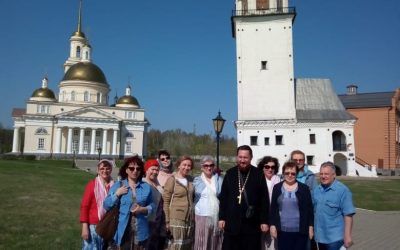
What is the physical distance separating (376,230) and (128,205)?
957 centimetres

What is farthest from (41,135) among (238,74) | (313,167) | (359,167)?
(359,167)

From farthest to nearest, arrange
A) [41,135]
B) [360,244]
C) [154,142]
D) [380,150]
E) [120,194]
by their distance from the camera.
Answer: [154,142] → [41,135] → [380,150] → [360,244] → [120,194]

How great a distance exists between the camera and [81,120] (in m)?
63.7

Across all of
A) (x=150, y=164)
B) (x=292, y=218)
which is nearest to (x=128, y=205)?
(x=150, y=164)

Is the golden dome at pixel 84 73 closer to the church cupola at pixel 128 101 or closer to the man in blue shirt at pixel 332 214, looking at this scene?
the church cupola at pixel 128 101

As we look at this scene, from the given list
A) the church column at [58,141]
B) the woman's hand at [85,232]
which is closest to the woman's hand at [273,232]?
the woman's hand at [85,232]

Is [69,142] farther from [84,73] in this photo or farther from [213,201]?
[213,201]

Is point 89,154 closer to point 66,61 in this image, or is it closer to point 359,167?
point 66,61

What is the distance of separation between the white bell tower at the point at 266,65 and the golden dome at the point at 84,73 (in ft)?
123

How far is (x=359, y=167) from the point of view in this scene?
3744cm

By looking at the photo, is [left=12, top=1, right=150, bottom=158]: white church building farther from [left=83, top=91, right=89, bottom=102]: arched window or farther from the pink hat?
the pink hat

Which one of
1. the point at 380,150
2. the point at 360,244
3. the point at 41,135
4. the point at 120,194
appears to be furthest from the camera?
the point at 41,135

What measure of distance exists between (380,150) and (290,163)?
4742 cm

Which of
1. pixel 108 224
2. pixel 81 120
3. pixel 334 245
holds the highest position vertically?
pixel 81 120
